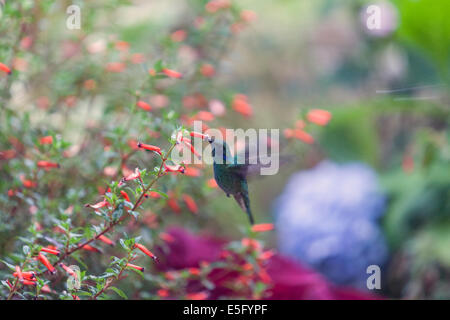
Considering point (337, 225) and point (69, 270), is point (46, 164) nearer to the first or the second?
point (69, 270)

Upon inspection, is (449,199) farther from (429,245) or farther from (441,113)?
(441,113)

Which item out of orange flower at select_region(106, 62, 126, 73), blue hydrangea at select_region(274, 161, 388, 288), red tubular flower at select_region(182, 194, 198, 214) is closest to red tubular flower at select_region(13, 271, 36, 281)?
red tubular flower at select_region(182, 194, 198, 214)

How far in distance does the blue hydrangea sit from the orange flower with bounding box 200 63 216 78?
0.54 metres

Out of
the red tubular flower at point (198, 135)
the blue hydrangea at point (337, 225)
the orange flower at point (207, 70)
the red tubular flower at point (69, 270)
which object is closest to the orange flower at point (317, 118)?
the orange flower at point (207, 70)

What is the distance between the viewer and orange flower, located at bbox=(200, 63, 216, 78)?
2.21 feet

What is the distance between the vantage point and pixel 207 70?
677 mm

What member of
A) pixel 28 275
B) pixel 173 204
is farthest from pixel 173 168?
pixel 173 204

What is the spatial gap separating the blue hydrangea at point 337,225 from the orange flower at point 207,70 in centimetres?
54

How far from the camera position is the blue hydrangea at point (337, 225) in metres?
1.05

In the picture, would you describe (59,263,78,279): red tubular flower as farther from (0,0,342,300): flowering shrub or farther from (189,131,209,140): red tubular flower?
(189,131,209,140): red tubular flower

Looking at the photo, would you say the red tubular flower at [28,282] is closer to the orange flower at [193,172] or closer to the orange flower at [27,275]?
the orange flower at [27,275]

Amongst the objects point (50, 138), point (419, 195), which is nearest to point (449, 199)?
point (419, 195)

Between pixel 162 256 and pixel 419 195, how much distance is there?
2.24ft

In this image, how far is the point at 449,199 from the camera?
39.2 inches
